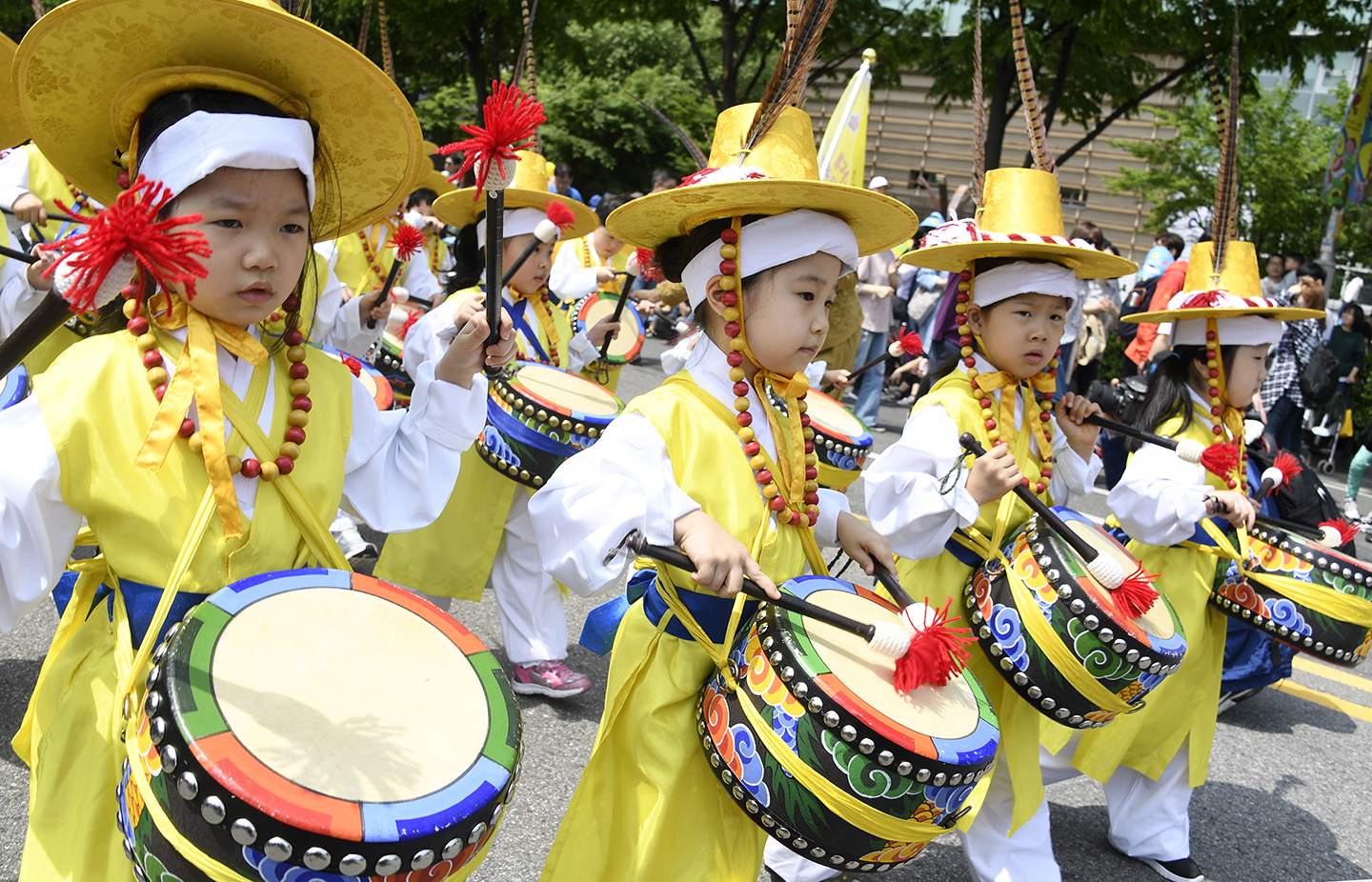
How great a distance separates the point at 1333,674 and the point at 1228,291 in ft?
9.46

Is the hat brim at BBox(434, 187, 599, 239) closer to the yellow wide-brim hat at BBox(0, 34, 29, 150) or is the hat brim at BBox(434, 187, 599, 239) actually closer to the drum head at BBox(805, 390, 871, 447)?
the drum head at BBox(805, 390, 871, 447)

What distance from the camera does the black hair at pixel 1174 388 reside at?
11.7 ft

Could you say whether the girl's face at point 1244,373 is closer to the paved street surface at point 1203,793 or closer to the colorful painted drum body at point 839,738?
the paved street surface at point 1203,793

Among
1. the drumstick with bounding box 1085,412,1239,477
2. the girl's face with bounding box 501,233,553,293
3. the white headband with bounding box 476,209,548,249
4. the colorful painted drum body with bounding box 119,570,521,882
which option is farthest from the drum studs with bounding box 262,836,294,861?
the white headband with bounding box 476,209,548,249

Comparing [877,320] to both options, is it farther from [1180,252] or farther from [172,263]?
[172,263]

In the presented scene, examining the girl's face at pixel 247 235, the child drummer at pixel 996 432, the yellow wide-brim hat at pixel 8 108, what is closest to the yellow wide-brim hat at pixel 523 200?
the child drummer at pixel 996 432

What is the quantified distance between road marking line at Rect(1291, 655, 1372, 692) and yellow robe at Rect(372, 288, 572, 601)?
4018 mm

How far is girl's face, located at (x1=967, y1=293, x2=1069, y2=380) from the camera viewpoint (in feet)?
9.61

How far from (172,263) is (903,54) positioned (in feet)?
43.4

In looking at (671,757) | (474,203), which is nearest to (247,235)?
(671,757)

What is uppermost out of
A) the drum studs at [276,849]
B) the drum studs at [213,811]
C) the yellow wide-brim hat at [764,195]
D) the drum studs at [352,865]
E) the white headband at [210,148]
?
the white headband at [210,148]

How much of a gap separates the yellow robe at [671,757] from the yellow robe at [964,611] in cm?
81

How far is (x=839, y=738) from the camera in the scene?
1.76m

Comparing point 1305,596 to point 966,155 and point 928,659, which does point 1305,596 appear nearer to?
point 928,659
